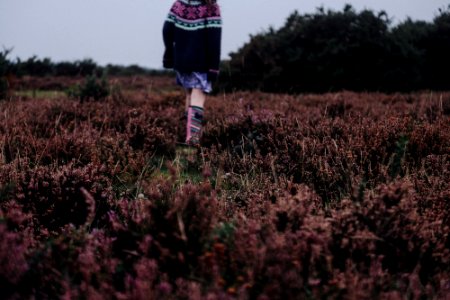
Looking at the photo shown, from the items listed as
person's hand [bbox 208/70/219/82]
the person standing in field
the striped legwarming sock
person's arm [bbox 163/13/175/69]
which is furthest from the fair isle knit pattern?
the striped legwarming sock

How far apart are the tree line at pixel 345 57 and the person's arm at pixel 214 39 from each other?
5519mm

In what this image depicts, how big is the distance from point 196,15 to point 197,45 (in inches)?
14.7

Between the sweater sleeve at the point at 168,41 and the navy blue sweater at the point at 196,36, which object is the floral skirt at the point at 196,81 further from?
the sweater sleeve at the point at 168,41

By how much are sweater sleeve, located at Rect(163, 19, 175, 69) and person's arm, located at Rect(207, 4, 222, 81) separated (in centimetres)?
58

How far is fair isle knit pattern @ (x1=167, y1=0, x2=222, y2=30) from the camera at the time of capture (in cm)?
547

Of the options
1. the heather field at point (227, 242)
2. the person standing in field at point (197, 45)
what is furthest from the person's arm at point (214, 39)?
the heather field at point (227, 242)

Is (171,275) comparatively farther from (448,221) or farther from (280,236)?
(448,221)

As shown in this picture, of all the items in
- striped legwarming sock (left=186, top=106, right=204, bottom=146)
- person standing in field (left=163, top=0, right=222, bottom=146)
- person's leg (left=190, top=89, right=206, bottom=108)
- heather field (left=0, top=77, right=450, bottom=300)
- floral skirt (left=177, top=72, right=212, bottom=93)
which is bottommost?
heather field (left=0, top=77, right=450, bottom=300)

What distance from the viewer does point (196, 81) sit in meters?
5.58

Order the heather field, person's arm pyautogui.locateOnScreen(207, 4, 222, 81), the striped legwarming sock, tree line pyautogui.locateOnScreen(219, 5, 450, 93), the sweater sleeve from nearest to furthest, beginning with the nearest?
the heather field
the striped legwarming sock
person's arm pyautogui.locateOnScreen(207, 4, 222, 81)
the sweater sleeve
tree line pyautogui.locateOnScreen(219, 5, 450, 93)

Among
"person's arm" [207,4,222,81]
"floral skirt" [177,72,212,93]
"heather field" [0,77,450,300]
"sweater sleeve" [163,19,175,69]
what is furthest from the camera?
"sweater sleeve" [163,19,175,69]

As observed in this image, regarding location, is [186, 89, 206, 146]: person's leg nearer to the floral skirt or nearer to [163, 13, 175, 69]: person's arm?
the floral skirt

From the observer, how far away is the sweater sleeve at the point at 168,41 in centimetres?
576

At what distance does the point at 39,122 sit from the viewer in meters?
4.88
